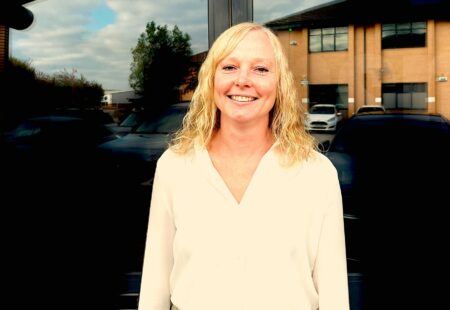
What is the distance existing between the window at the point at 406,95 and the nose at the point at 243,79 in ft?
4.93

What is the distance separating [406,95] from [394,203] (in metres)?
0.58

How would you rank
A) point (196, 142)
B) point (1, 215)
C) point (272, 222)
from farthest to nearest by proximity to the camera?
1. point (1, 215)
2. point (196, 142)
3. point (272, 222)

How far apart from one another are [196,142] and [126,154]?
5.04 ft

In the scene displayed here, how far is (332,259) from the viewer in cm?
140

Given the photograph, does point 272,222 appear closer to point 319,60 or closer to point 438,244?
point 319,60

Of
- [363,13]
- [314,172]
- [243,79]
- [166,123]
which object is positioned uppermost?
[363,13]

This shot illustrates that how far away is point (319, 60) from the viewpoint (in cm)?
273

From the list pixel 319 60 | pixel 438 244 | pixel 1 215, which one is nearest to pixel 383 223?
pixel 438 244

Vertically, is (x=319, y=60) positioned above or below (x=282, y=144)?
above

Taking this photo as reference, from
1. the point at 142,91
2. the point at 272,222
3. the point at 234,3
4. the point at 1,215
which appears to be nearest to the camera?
the point at 272,222

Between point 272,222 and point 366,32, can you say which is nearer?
point 272,222

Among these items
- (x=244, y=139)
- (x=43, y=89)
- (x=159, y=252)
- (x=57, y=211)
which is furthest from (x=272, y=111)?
(x=57, y=211)

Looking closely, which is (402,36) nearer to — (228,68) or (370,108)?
(370,108)

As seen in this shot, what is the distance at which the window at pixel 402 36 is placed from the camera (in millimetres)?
2631
